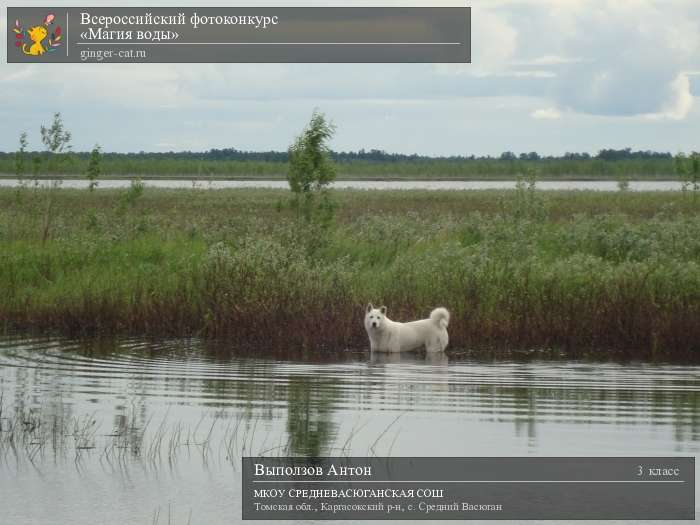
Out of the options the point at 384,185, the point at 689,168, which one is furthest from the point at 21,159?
the point at 384,185

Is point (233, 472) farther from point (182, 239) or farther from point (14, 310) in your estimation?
point (182, 239)

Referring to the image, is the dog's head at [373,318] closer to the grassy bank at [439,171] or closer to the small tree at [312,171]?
the small tree at [312,171]

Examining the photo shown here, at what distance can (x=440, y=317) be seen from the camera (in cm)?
1741

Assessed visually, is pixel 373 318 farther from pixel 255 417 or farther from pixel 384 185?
pixel 384 185

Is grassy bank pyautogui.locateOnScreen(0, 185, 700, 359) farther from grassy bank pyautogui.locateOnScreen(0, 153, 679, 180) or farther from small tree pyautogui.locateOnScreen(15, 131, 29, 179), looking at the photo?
grassy bank pyautogui.locateOnScreen(0, 153, 679, 180)

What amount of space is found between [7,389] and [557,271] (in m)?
10.7

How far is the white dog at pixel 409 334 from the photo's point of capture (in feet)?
57.2

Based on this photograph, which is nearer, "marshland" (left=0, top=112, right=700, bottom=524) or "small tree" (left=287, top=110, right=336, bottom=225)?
"marshland" (left=0, top=112, right=700, bottom=524)
